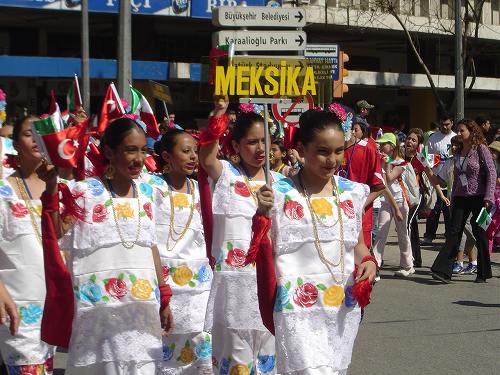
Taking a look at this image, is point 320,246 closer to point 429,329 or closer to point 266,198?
point 266,198

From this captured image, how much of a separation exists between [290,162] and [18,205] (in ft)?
14.7

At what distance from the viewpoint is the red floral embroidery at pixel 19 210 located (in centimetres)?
600

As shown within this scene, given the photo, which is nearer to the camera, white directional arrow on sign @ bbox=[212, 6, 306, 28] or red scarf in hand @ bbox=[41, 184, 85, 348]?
red scarf in hand @ bbox=[41, 184, 85, 348]

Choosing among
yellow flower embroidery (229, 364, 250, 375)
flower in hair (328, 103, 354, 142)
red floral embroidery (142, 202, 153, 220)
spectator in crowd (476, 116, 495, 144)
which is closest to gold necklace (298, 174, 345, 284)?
red floral embroidery (142, 202, 153, 220)

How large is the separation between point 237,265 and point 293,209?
51.6 inches

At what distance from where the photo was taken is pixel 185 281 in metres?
6.37

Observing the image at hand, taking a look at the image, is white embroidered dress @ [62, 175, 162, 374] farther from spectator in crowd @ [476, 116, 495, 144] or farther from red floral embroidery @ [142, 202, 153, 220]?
spectator in crowd @ [476, 116, 495, 144]

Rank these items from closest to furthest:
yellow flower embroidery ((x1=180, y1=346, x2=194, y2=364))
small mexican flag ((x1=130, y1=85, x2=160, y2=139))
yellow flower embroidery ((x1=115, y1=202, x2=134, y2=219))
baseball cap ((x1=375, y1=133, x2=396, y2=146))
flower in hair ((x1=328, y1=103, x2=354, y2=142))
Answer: yellow flower embroidery ((x1=115, y1=202, x2=134, y2=219))
yellow flower embroidery ((x1=180, y1=346, x2=194, y2=364))
flower in hair ((x1=328, y1=103, x2=354, y2=142))
small mexican flag ((x1=130, y1=85, x2=160, y2=139))
baseball cap ((x1=375, y1=133, x2=396, y2=146))

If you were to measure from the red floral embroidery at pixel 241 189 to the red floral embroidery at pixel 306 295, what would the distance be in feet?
4.67

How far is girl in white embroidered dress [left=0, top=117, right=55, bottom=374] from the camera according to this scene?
5.94 metres

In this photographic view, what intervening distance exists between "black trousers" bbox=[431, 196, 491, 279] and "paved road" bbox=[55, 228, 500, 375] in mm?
194

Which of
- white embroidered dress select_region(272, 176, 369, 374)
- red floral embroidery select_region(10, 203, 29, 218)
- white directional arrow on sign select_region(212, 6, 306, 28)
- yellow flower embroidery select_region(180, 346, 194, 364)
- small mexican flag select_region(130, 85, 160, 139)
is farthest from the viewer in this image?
small mexican flag select_region(130, 85, 160, 139)

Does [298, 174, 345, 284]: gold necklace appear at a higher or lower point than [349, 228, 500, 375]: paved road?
higher

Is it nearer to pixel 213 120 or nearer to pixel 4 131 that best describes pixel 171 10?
pixel 4 131
